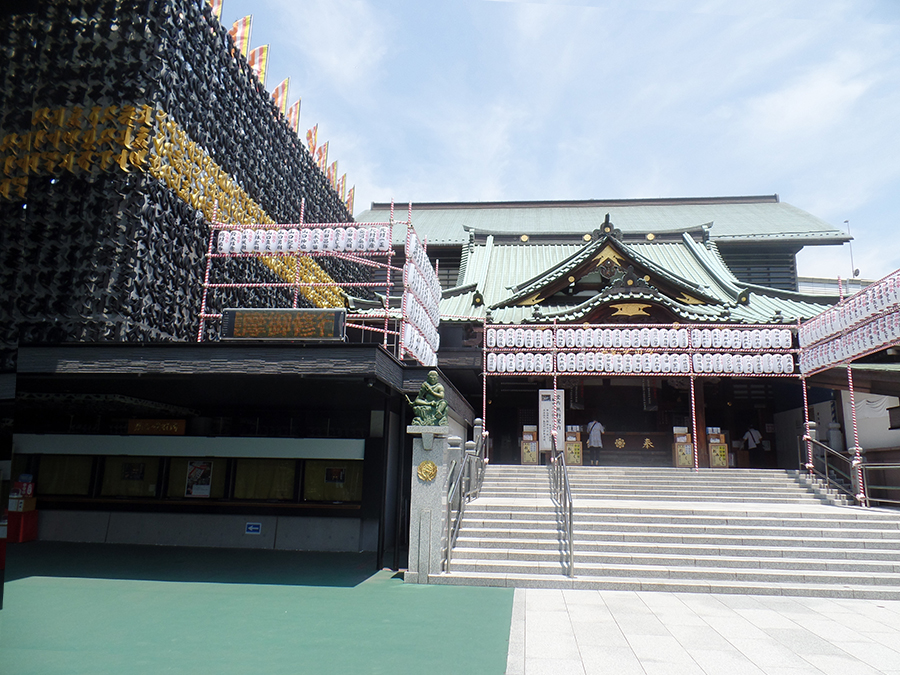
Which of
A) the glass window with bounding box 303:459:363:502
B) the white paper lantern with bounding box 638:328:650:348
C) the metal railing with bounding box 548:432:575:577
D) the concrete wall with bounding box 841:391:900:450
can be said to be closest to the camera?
the metal railing with bounding box 548:432:575:577

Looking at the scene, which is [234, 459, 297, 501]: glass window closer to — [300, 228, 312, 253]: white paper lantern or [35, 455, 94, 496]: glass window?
[35, 455, 94, 496]: glass window

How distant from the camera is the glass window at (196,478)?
1498 cm

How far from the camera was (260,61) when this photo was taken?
Answer: 18297 millimetres

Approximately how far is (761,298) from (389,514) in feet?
54.8

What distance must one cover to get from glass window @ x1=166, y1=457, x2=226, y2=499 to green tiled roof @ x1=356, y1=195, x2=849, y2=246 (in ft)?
48.7

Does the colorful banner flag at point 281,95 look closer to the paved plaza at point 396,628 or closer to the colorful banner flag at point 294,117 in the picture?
the colorful banner flag at point 294,117

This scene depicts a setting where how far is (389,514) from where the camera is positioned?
48.4ft

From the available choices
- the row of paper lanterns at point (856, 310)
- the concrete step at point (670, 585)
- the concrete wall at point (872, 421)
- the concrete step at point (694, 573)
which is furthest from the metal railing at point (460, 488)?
the concrete wall at point (872, 421)

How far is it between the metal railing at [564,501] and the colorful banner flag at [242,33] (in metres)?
14.3

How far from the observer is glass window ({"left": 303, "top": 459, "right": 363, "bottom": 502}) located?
14.7m

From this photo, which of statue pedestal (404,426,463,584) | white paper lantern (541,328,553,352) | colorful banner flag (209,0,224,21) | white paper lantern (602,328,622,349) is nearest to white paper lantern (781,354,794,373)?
white paper lantern (602,328,622,349)

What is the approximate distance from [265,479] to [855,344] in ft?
50.8

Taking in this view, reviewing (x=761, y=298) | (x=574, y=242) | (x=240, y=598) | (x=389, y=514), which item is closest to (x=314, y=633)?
(x=240, y=598)

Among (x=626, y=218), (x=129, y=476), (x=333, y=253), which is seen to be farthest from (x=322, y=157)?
(x=626, y=218)
